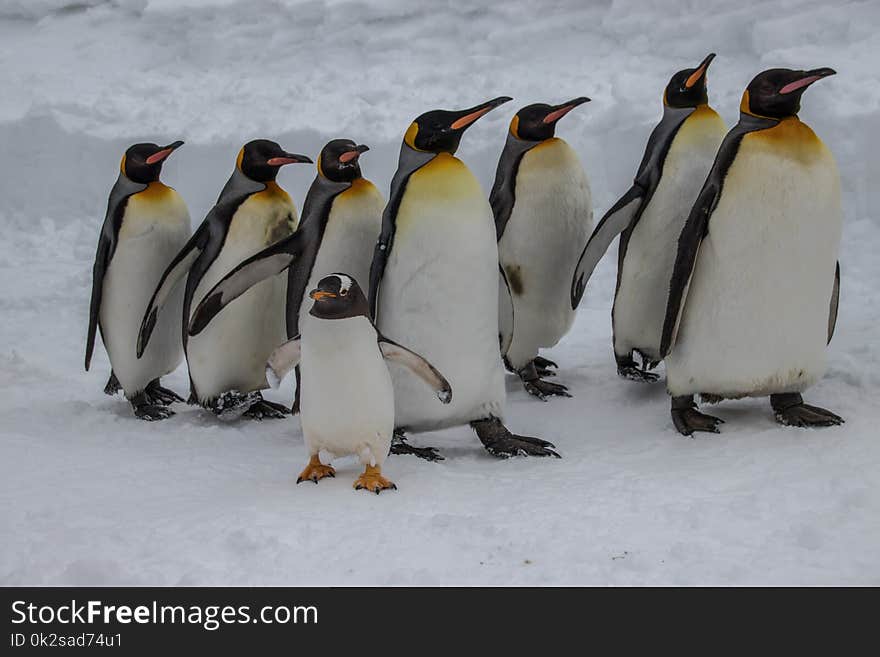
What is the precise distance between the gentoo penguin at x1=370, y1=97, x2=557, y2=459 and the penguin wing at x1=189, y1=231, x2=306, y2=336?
31 cm

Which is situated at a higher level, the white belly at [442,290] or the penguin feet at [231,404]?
the white belly at [442,290]

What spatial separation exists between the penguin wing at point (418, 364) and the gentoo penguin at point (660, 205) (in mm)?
897

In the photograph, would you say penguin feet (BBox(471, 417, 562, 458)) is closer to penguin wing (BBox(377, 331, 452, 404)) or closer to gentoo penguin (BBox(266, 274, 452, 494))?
penguin wing (BBox(377, 331, 452, 404))

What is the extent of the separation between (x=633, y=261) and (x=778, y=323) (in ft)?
2.26

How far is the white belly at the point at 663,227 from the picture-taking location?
347cm

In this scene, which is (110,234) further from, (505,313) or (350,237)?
(505,313)

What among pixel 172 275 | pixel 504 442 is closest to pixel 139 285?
pixel 172 275

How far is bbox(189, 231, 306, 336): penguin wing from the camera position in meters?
3.23

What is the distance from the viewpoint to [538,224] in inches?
147

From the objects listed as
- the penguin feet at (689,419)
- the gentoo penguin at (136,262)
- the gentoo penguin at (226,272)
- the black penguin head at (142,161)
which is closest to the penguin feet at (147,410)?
the gentoo penguin at (136,262)

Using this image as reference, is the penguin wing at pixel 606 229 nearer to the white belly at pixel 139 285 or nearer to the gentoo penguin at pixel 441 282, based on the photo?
the gentoo penguin at pixel 441 282

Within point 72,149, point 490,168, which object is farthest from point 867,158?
point 72,149

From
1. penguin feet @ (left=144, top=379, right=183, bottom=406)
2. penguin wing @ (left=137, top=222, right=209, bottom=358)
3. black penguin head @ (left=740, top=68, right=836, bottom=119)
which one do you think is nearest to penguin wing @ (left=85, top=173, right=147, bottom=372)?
penguin wing @ (left=137, top=222, right=209, bottom=358)

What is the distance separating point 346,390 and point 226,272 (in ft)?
3.35
